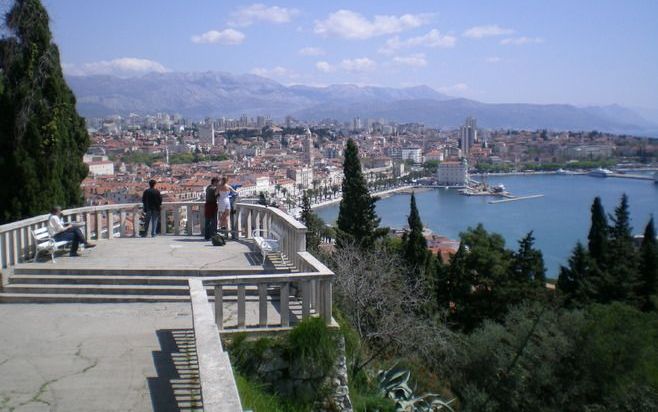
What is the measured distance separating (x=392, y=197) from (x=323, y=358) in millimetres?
110222

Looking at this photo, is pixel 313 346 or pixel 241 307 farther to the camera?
pixel 241 307

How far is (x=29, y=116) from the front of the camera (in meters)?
10.5

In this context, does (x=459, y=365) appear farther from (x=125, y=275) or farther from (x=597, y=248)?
(x=597, y=248)

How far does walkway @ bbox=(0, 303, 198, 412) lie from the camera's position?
177 inches

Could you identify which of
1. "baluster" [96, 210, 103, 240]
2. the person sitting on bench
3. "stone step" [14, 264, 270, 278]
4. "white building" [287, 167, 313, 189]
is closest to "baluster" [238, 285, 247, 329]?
"stone step" [14, 264, 270, 278]

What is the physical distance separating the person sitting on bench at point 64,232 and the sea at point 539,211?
146 feet

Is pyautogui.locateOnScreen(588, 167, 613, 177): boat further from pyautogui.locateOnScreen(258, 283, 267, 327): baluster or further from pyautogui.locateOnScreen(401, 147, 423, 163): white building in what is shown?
pyautogui.locateOnScreen(258, 283, 267, 327): baluster

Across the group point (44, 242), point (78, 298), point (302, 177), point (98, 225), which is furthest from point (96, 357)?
point (302, 177)

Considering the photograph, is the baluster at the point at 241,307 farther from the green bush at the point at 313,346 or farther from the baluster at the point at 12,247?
the baluster at the point at 12,247

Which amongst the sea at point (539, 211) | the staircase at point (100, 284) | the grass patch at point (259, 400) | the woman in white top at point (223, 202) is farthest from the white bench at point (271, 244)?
the sea at point (539, 211)

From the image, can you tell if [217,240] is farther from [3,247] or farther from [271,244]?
[3,247]

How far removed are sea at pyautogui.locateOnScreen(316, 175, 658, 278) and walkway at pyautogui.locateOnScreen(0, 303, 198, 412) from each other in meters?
46.1

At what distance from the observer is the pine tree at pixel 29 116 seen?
Result: 34.2 feet

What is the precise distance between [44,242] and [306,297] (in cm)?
443
